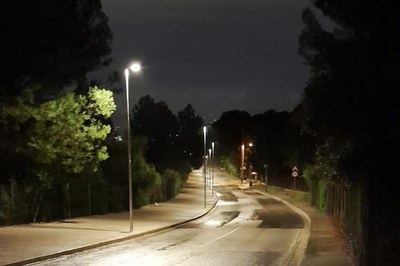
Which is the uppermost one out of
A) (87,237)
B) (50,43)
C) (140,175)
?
(50,43)

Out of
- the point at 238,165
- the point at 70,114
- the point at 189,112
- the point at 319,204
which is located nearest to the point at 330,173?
the point at 70,114

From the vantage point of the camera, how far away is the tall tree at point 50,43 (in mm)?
19597

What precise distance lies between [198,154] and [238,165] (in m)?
9.07

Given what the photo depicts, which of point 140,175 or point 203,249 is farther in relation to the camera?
point 140,175

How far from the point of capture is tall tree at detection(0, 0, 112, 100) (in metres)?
19.6

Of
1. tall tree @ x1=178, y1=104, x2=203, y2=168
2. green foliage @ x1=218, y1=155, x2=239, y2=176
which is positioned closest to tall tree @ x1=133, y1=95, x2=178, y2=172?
tall tree @ x1=178, y1=104, x2=203, y2=168

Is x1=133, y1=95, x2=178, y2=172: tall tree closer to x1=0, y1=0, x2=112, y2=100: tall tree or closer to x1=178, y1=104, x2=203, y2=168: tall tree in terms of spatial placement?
x1=178, y1=104, x2=203, y2=168: tall tree

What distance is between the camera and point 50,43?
20859 millimetres

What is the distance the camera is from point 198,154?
156 m

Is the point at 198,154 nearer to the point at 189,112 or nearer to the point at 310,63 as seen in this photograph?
the point at 189,112

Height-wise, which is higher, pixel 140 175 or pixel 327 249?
pixel 140 175

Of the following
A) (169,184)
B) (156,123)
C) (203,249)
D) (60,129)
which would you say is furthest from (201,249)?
(156,123)

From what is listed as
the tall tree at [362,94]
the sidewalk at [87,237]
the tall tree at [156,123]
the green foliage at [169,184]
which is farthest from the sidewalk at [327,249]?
the tall tree at [156,123]

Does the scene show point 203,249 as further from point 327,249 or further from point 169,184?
point 169,184
